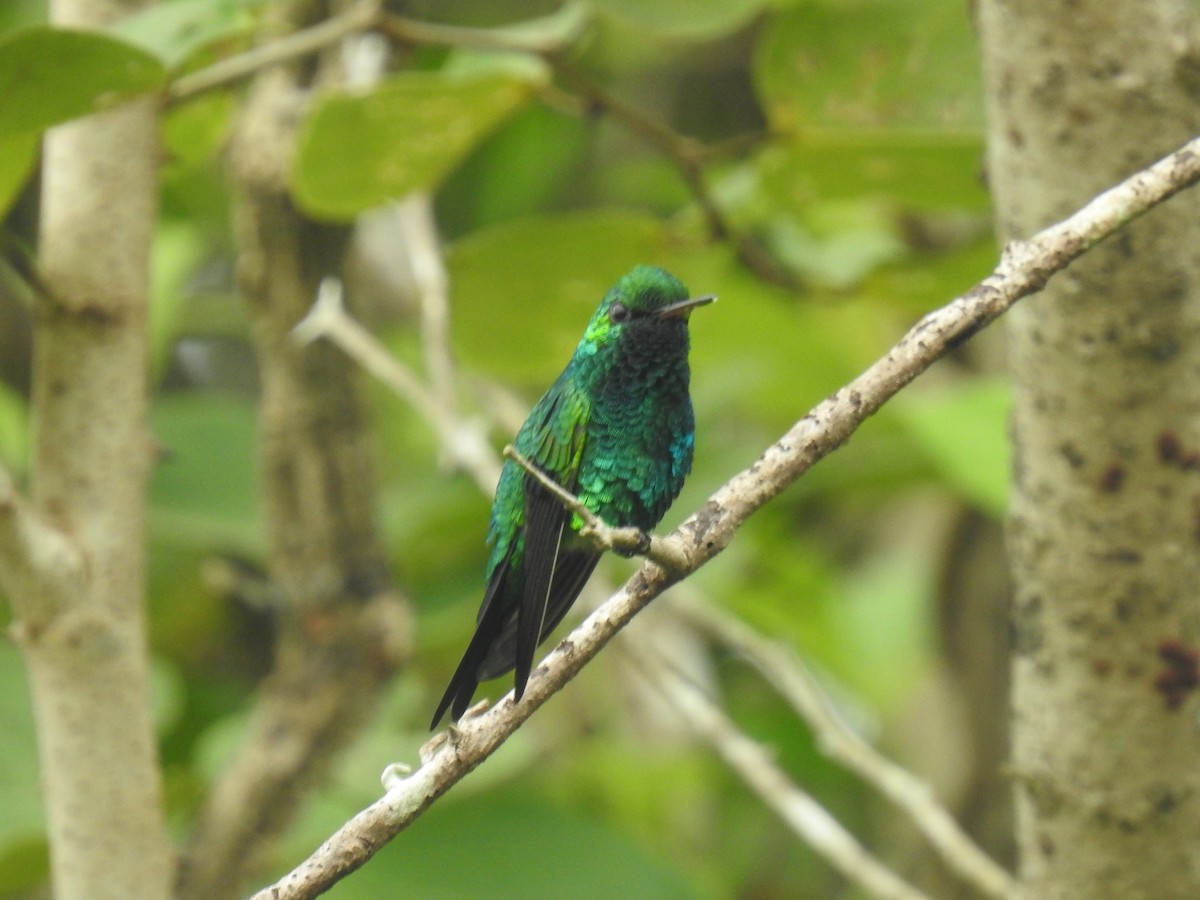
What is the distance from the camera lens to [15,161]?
1.86 m

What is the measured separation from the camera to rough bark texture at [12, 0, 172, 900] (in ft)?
6.22

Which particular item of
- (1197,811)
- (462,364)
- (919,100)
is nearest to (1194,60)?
(919,100)

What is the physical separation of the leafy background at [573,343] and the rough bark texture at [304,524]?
0.17 meters

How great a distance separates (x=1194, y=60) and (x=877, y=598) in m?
2.27

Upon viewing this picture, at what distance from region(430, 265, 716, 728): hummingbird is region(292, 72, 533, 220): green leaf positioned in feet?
1.63

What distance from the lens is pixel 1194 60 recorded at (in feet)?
5.87

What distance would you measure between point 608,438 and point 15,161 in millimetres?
793

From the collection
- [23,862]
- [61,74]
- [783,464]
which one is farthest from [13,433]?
[783,464]

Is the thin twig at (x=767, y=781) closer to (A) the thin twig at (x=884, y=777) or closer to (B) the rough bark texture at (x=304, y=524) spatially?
(A) the thin twig at (x=884, y=777)

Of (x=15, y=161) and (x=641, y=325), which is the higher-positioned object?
(x=15, y=161)

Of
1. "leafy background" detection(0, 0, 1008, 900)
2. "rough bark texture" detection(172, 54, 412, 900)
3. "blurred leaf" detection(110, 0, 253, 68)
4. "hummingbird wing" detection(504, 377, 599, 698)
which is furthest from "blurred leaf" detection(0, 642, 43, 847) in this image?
"blurred leaf" detection(110, 0, 253, 68)

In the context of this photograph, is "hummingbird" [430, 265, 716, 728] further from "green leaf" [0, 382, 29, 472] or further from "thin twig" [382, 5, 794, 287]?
"green leaf" [0, 382, 29, 472]

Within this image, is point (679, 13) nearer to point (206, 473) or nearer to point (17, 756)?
point (206, 473)

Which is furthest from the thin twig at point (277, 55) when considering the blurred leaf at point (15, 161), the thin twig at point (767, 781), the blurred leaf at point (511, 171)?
the blurred leaf at point (511, 171)
